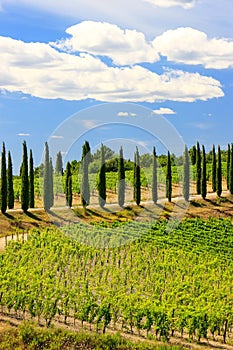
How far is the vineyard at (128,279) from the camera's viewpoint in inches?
757

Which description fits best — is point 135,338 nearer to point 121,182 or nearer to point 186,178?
point 121,182

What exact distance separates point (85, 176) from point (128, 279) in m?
21.3

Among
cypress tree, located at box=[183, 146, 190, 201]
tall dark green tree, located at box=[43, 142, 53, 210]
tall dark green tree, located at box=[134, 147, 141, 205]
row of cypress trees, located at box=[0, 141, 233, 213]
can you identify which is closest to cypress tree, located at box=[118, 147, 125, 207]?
row of cypress trees, located at box=[0, 141, 233, 213]

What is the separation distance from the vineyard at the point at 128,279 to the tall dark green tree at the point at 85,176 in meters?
6.72

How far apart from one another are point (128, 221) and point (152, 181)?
688cm

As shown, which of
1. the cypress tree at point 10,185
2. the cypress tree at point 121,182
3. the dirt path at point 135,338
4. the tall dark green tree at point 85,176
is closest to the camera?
the dirt path at point 135,338

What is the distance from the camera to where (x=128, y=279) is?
24.9 m

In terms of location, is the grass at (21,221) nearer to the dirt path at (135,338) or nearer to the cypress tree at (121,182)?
the cypress tree at (121,182)

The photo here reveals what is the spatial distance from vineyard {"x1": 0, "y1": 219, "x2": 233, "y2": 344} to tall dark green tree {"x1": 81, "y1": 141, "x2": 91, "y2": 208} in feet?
22.1

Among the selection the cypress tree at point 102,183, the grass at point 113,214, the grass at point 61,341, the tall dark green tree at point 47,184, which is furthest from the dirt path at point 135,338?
the cypress tree at point 102,183

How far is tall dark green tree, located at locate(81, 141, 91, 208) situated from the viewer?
45.6m

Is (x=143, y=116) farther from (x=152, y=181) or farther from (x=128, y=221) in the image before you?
(x=152, y=181)

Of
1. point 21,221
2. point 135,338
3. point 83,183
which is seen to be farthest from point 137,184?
point 135,338

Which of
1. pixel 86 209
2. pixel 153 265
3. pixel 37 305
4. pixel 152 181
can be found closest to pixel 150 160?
pixel 152 181
